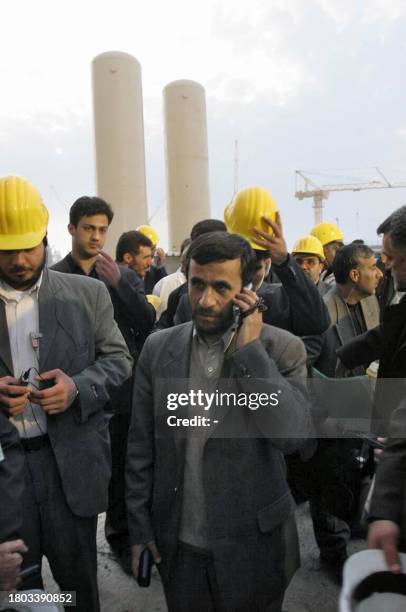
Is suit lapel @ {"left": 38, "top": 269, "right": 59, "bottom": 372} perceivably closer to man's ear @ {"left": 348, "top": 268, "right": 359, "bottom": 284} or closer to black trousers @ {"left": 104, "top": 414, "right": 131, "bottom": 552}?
black trousers @ {"left": 104, "top": 414, "right": 131, "bottom": 552}

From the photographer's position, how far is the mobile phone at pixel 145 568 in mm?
1554

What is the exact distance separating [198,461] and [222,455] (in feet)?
0.30

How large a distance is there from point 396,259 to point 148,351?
1029 millimetres

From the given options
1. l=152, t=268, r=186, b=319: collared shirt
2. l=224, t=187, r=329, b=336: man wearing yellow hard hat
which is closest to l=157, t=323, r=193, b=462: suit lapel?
l=224, t=187, r=329, b=336: man wearing yellow hard hat

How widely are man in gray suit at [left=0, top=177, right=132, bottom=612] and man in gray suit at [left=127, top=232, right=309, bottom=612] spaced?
12.6 inches

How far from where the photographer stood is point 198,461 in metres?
1.57

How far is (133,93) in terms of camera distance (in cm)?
1644

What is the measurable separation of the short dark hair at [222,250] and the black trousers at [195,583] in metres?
0.96

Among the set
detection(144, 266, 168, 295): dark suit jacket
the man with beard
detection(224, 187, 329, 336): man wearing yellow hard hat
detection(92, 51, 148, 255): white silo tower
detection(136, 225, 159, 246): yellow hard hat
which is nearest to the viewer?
the man with beard

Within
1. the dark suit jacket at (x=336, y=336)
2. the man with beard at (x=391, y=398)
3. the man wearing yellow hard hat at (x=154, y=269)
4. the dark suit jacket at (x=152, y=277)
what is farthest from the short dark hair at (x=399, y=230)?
the dark suit jacket at (x=152, y=277)

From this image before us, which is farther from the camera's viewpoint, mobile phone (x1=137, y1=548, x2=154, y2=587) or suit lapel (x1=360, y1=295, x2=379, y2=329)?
suit lapel (x1=360, y1=295, x2=379, y2=329)

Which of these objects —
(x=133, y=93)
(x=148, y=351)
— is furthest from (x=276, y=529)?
(x=133, y=93)

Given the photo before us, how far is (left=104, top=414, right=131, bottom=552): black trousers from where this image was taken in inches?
126

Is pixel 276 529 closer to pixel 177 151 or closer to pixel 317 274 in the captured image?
pixel 317 274
